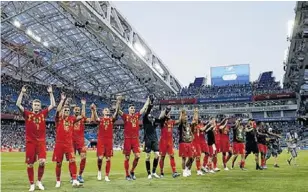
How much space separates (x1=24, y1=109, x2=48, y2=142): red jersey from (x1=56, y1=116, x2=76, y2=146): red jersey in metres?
0.53

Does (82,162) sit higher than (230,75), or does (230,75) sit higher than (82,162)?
(230,75)

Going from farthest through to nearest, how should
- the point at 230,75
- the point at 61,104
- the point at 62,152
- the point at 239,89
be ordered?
the point at 230,75
the point at 239,89
the point at 62,152
the point at 61,104

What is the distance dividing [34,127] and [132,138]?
3307 millimetres

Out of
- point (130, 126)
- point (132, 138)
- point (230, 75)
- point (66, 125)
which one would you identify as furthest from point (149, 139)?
point (230, 75)

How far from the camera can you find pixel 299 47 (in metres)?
41.6

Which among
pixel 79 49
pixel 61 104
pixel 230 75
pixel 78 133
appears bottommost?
pixel 78 133

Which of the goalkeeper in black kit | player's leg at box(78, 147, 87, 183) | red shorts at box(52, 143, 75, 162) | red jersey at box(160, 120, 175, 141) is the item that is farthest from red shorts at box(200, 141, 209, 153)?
red shorts at box(52, 143, 75, 162)

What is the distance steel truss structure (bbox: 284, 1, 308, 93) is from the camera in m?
33.2

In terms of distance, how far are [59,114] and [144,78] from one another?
204 ft

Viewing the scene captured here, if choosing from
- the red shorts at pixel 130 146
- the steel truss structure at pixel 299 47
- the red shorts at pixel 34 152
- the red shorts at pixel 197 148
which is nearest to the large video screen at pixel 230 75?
the steel truss structure at pixel 299 47

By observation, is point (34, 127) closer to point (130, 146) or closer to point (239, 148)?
point (130, 146)

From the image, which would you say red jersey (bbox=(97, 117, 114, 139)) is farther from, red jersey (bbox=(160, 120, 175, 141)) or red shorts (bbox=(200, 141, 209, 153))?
red shorts (bbox=(200, 141, 209, 153))

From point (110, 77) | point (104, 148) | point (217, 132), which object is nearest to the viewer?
point (104, 148)

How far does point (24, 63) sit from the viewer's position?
62125 millimetres
